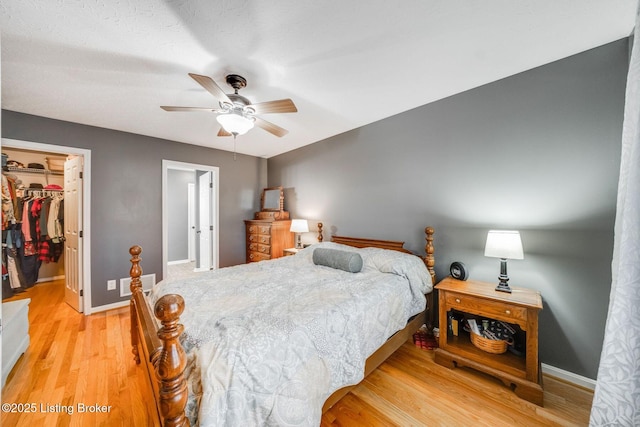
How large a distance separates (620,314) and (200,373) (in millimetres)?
1679

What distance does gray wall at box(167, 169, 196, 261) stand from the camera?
20.3ft

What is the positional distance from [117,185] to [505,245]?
4665 mm

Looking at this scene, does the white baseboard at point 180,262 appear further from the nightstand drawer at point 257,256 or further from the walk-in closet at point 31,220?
the nightstand drawer at point 257,256

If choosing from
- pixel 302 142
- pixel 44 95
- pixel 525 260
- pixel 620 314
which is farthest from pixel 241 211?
pixel 620 314

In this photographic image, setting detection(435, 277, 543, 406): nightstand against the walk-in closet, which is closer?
detection(435, 277, 543, 406): nightstand

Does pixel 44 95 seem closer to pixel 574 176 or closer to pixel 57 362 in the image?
pixel 57 362

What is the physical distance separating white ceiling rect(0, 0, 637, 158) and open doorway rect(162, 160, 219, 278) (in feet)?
7.19

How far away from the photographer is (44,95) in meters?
2.56

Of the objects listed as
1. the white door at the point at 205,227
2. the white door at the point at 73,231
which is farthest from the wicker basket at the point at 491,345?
the white door at the point at 73,231

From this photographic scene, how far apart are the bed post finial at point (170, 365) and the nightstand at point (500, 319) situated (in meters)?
2.08

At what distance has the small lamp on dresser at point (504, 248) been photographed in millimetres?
1999

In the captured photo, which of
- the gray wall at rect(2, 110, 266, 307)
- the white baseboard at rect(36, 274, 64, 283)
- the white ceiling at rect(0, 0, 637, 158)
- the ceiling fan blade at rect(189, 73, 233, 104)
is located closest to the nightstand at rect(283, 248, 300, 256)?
the gray wall at rect(2, 110, 266, 307)

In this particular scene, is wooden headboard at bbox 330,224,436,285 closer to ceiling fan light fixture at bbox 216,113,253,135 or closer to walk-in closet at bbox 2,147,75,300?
ceiling fan light fixture at bbox 216,113,253,135

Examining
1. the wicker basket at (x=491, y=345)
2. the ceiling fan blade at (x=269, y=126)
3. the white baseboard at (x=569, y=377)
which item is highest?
the ceiling fan blade at (x=269, y=126)
